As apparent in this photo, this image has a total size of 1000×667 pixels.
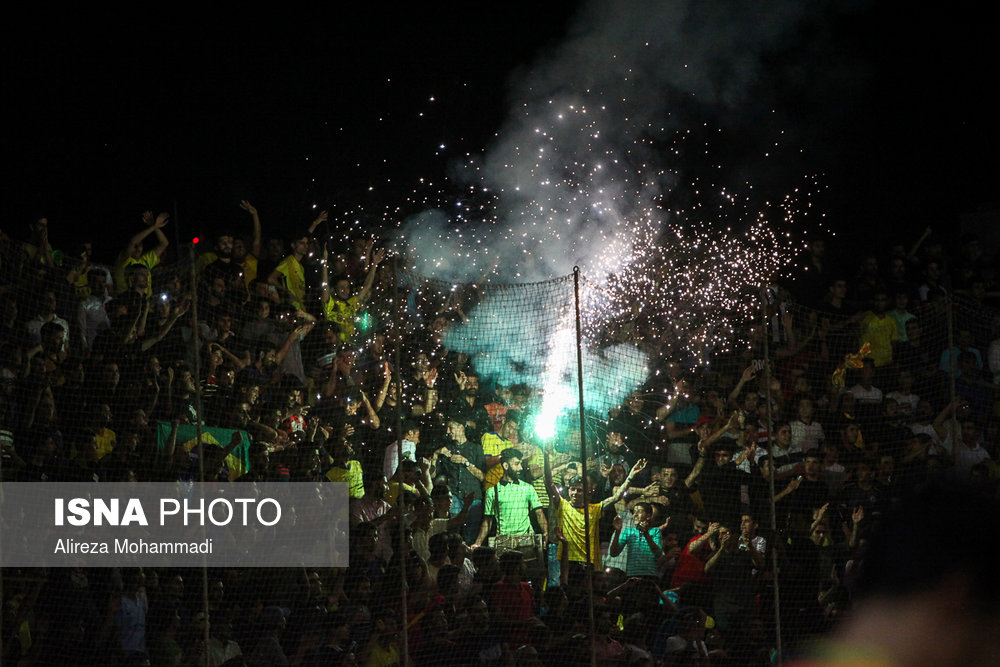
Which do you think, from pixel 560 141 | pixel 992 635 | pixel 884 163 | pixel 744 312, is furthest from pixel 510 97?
pixel 992 635

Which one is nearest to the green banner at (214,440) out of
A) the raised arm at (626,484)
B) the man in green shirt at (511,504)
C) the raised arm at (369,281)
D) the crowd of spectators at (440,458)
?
the crowd of spectators at (440,458)

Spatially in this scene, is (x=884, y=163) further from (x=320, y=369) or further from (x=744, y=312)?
(x=320, y=369)

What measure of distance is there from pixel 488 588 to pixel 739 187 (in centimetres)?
619

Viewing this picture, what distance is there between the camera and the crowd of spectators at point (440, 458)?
6.30 m

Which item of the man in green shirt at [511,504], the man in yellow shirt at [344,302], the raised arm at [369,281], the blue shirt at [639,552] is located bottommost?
the blue shirt at [639,552]

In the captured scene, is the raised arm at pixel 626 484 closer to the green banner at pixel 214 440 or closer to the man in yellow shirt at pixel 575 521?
the man in yellow shirt at pixel 575 521

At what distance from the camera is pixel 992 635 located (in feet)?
3.70

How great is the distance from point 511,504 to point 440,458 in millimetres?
587

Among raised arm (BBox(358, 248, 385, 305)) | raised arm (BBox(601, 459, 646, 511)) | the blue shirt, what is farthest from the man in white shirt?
the blue shirt

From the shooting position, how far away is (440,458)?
7422mm

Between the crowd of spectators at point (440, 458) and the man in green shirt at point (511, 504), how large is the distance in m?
0.02

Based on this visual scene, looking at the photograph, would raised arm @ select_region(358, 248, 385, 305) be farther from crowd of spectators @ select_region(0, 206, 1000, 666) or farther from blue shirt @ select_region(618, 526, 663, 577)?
blue shirt @ select_region(618, 526, 663, 577)

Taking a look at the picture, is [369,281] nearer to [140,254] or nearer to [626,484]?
[140,254]

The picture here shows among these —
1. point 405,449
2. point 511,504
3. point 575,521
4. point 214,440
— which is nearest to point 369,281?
point 405,449
